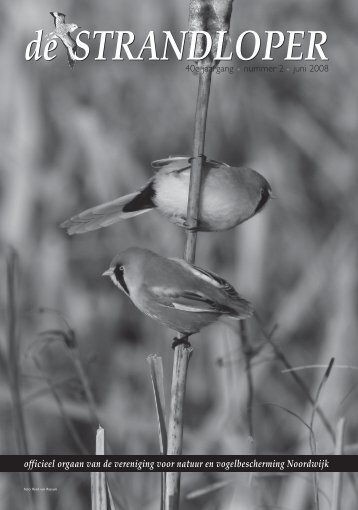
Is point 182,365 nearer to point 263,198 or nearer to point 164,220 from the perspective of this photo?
point 263,198

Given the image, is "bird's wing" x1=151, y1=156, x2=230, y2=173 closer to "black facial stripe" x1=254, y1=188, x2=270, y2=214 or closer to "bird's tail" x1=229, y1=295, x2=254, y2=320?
"black facial stripe" x1=254, y1=188, x2=270, y2=214

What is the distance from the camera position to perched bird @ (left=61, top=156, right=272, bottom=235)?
2.36 ft

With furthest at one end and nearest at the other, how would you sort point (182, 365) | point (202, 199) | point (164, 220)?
point (164, 220)
point (202, 199)
point (182, 365)

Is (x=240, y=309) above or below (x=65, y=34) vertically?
below

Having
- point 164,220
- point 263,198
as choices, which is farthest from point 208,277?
point 164,220

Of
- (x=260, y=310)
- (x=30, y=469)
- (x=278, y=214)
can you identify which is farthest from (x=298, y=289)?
(x=30, y=469)

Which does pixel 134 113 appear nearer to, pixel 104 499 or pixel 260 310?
pixel 260 310

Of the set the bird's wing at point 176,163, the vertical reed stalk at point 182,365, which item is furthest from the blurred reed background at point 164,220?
the vertical reed stalk at point 182,365

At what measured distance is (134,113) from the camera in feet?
5.74

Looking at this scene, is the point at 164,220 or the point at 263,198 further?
the point at 164,220

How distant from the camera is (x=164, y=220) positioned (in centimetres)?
166

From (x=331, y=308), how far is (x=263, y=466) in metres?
1.01

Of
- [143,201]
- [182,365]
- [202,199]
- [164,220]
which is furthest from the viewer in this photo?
[164,220]

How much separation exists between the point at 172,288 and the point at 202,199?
124mm
